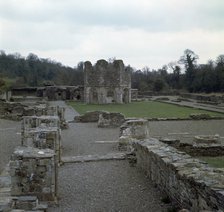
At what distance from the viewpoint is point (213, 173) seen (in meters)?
7.02

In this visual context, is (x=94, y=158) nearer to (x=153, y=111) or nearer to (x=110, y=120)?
(x=110, y=120)

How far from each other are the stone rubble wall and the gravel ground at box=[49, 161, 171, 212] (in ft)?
1.07

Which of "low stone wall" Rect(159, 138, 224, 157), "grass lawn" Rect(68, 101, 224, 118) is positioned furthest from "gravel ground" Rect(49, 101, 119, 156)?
"grass lawn" Rect(68, 101, 224, 118)

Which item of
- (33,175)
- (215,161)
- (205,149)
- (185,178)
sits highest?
(185,178)

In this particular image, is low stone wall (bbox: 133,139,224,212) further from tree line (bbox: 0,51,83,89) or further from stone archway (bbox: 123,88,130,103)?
tree line (bbox: 0,51,83,89)

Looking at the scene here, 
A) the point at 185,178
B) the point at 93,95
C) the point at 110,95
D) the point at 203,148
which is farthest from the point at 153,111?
the point at 185,178

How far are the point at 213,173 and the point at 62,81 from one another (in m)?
76.9

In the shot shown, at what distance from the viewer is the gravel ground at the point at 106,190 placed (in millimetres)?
7953

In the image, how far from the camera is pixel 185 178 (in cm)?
713

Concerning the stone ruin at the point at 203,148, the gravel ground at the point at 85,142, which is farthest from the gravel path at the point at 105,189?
the stone ruin at the point at 203,148

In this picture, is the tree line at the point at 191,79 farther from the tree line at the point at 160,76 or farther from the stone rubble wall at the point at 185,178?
the stone rubble wall at the point at 185,178

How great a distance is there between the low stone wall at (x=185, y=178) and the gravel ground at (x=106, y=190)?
337 millimetres

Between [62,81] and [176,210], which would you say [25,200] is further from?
[62,81]

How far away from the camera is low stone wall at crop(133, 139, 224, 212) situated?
6066mm
